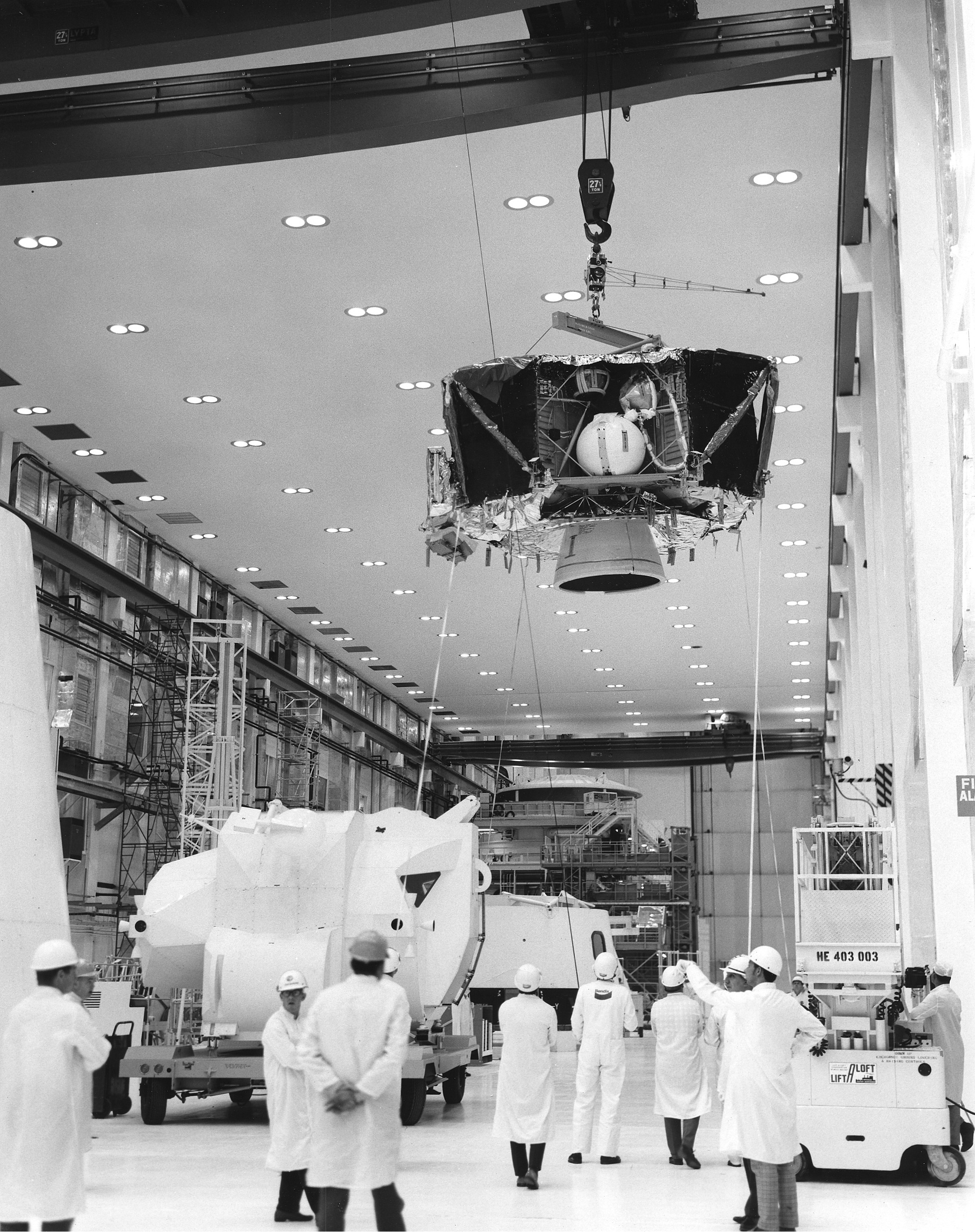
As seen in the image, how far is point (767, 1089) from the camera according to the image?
29.3ft

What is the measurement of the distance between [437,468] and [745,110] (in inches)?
219

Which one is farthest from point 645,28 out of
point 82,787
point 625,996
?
point 82,787

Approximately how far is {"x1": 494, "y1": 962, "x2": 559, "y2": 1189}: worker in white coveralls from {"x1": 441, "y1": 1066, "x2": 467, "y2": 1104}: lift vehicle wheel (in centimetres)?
622

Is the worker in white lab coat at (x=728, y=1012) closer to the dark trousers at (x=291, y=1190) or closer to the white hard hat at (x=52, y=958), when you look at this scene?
the dark trousers at (x=291, y=1190)

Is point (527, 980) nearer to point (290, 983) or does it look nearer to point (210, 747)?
point (290, 983)

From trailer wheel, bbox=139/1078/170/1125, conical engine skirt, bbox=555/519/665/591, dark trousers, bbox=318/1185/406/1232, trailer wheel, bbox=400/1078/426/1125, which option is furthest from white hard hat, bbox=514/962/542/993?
trailer wheel, bbox=139/1078/170/1125

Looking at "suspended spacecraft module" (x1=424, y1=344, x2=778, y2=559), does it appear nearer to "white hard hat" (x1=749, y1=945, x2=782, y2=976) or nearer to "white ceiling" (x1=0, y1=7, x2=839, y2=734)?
"white hard hat" (x1=749, y1=945, x2=782, y2=976)

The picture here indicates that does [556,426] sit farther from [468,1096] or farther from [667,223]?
[468,1096]

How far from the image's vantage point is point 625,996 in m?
13.4

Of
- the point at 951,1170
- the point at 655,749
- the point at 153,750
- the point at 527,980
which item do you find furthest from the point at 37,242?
the point at 655,749

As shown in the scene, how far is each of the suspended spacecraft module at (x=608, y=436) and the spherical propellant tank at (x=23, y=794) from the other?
11.6 feet

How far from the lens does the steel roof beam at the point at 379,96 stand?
12750 mm

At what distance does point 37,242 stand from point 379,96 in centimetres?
535

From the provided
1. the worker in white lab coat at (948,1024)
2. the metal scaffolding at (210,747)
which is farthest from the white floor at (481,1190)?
the metal scaffolding at (210,747)
